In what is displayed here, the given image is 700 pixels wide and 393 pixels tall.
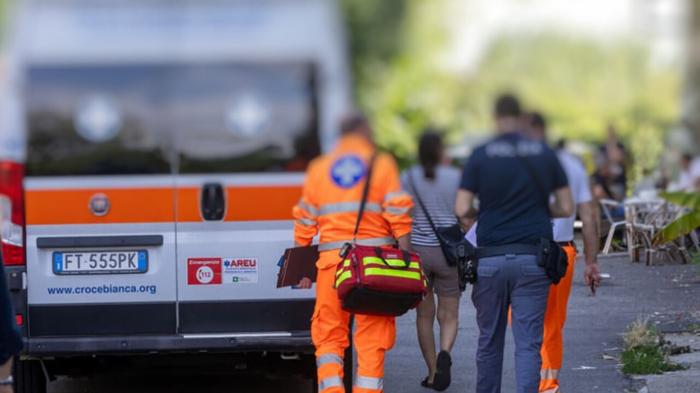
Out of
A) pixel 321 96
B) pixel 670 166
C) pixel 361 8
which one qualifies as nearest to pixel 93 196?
pixel 321 96

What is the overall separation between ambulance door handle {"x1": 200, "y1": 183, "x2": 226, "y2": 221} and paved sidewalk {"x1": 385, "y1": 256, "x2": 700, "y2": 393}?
2318 millimetres

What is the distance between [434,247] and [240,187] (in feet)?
5.35

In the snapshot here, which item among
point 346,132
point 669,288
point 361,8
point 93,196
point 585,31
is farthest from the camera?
point 585,31

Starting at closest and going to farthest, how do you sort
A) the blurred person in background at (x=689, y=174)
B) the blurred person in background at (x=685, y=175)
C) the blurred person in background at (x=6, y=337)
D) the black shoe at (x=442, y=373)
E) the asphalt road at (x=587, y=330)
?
1. the blurred person in background at (x=6, y=337)
2. the black shoe at (x=442, y=373)
3. the asphalt road at (x=587, y=330)
4. the blurred person in background at (x=689, y=174)
5. the blurred person in background at (x=685, y=175)

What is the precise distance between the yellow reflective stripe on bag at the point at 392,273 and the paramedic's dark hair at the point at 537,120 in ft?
Answer: 3.66

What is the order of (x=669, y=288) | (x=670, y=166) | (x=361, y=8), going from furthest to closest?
(x=670, y=166) → (x=361, y=8) → (x=669, y=288)

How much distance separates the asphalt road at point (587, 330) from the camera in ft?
32.6

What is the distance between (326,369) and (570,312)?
2.91 m

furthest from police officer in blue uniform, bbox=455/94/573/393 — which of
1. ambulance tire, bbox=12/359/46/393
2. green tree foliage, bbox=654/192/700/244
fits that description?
green tree foliage, bbox=654/192/700/244

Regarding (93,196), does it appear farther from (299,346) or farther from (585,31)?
(585,31)

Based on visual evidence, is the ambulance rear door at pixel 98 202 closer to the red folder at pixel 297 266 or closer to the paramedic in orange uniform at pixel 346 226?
the red folder at pixel 297 266

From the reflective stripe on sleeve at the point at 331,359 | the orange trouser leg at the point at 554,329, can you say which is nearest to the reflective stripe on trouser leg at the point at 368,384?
the reflective stripe on sleeve at the point at 331,359

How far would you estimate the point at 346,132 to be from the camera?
7527 millimetres

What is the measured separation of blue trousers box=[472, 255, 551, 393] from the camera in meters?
7.58
